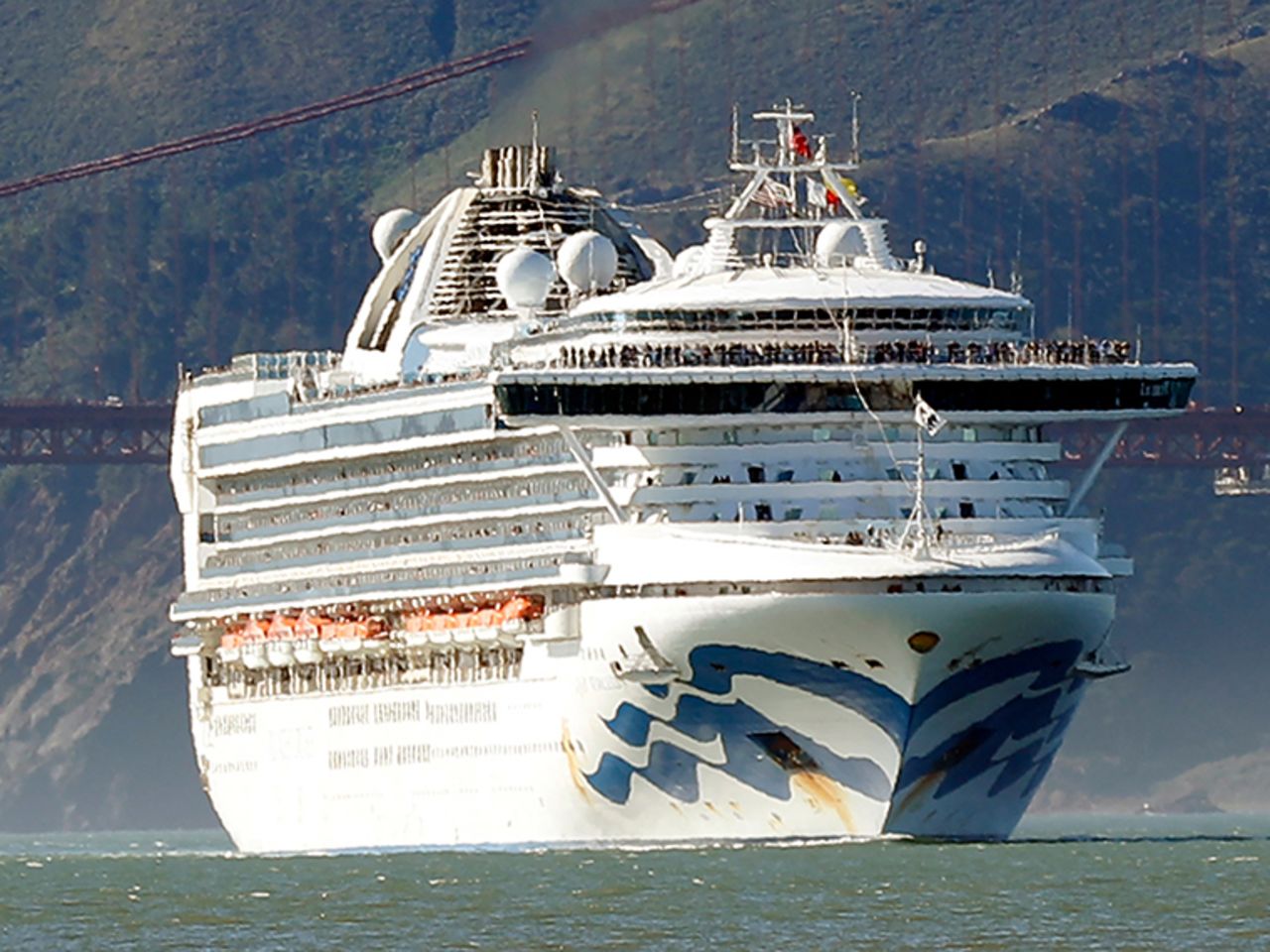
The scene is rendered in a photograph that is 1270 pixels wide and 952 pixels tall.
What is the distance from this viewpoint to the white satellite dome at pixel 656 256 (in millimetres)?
90625

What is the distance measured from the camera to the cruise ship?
7369 centimetres

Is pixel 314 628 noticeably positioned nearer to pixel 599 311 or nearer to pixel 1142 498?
pixel 599 311

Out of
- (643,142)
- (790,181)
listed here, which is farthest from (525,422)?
(643,142)

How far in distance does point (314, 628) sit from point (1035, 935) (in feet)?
88.3

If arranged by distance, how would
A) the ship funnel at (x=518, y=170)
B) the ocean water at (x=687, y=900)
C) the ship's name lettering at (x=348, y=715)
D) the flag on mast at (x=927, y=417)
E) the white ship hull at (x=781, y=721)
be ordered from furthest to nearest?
the ship funnel at (x=518, y=170)
the ship's name lettering at (x=348, y=715)
the flag on mast at (x=927, y=417)
the white ship hull at (x=781, y=721)
the ocean water at (x=687, y=900)

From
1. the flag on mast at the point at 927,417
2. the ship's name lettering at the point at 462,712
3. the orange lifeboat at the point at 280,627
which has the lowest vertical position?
the ship's name lettering at the point at 462,712

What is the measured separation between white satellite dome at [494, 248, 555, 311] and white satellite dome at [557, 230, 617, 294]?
326 millimetres

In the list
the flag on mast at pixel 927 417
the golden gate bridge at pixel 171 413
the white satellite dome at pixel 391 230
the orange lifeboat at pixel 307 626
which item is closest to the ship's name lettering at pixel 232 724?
the orange lifeboat at pixel 307 626

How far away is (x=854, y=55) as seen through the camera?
193 meters

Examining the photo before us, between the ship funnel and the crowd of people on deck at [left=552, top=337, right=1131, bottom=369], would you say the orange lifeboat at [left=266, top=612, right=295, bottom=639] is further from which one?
the crowd of people on deck at [left=552, top=337, right=1131, bottom=369]

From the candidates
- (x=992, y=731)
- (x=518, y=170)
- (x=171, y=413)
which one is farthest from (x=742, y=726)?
(x=171, y=413)

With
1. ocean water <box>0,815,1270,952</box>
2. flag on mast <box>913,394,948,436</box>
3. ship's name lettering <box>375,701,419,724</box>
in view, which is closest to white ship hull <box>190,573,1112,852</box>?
ocean water <box>0,815,1270,952</box>

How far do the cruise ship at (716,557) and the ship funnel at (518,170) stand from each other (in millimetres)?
6368

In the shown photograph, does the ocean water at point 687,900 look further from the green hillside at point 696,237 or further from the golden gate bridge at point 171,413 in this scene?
the green hillside at point 696,237
